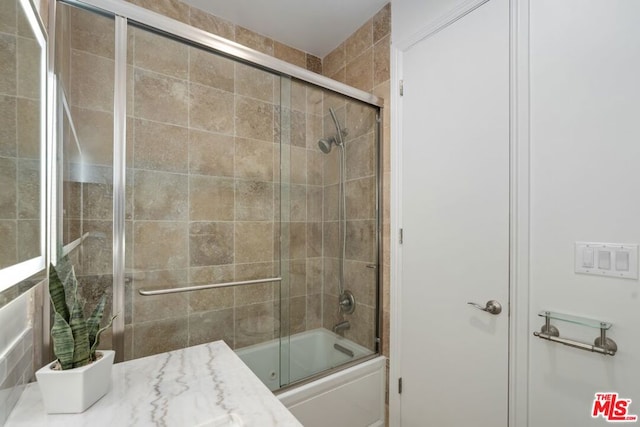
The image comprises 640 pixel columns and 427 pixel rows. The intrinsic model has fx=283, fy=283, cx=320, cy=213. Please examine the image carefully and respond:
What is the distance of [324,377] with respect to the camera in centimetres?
156

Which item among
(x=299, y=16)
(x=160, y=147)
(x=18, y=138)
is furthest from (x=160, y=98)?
(x=299, y=16)

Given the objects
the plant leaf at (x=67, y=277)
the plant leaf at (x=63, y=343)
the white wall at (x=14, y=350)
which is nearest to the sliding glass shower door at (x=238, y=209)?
the plant leaf at (x=67, y=277)

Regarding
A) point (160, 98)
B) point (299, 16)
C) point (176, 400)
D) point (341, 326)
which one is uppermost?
point (299, 16)

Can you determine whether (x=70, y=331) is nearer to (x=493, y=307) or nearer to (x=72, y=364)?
(x=72, y=364)

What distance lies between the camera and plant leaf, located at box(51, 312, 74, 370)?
0.72 meters

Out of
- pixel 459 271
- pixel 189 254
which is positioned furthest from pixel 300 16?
pixel 459 271

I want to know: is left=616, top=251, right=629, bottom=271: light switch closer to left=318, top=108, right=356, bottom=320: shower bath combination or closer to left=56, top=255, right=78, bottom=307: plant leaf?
left=318, top=108, right=356, bottom=320: shower bath combination

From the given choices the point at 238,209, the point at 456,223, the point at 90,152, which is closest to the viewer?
the point at 90,152

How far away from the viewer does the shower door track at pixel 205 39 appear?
3.42 feet

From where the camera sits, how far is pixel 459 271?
4.50ft

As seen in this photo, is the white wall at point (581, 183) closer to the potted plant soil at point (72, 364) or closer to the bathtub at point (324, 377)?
the bathtub at point (324, 377)

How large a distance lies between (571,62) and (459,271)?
933 millimetres

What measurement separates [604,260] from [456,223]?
1.74ft

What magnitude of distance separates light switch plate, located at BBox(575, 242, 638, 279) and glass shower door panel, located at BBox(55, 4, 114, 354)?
1.74m
